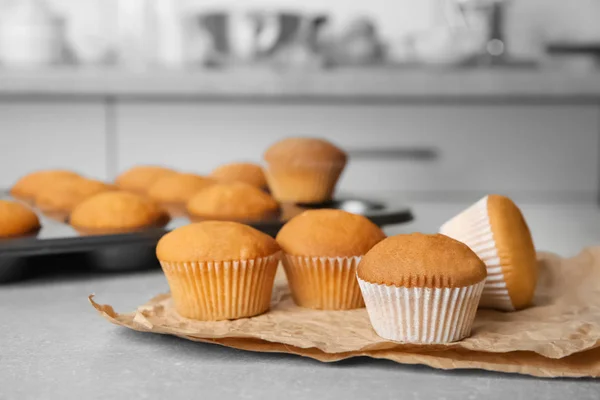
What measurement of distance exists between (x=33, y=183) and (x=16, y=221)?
0.38 metres

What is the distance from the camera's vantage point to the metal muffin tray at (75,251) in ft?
2.37

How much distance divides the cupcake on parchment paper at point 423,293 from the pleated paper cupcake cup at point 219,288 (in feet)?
0.35

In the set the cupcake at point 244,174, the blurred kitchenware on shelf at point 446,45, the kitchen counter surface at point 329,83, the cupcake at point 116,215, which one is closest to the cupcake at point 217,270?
the cupcake at point 116,215

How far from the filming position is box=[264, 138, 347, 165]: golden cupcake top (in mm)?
1065

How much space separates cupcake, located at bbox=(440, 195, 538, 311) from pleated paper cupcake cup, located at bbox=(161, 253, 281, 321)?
0.19 metres

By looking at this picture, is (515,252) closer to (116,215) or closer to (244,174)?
(116,215)

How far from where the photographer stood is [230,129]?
7.12ft

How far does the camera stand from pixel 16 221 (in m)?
0.78

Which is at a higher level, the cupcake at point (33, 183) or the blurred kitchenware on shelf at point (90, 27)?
the blurred kitchenware on shelf at point (90, 27)

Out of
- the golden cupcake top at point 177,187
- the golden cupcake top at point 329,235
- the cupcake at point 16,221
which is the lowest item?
the golden cupcake top at point 177,187

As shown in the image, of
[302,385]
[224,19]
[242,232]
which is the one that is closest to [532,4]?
[224,19]

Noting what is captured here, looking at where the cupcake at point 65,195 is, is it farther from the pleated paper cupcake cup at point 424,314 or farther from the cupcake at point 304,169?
the pleated paper cupcake cup at point 424,314

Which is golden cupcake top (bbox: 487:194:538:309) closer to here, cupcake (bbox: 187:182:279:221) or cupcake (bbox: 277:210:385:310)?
cupcake (bbox: 277:210:385:310)

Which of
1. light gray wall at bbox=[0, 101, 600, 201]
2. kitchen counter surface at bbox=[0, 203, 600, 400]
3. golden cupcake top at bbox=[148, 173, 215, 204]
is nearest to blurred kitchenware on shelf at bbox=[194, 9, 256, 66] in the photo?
light gray wall at bbox=[0, 101, 600, 201]
